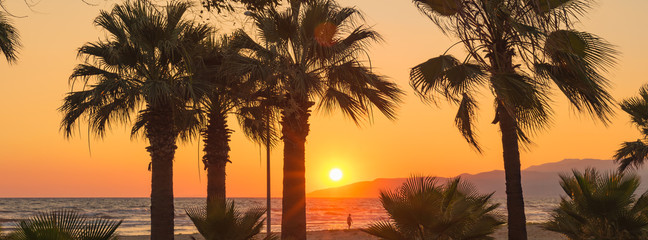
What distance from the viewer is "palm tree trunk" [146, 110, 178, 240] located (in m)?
16.2

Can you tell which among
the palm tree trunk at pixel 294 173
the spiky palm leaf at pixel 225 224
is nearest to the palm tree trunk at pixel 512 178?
the palm tree trunk at pixel 294 173

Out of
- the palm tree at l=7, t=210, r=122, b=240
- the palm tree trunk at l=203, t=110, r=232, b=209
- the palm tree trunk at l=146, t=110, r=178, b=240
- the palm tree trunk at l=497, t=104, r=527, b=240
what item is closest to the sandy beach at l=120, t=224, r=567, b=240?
the palm tree trunk at l=203, t=110, r=232, b=209

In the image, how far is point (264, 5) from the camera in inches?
336

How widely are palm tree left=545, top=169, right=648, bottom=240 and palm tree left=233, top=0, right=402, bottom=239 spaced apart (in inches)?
197

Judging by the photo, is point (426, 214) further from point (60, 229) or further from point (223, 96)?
→ point (223, 96)

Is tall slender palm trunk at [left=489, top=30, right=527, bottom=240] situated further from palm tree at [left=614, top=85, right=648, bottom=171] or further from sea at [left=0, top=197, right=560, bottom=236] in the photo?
palm tree at [left=614, top=85, right=648, bottom=171]

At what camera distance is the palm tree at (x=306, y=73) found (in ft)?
51.3

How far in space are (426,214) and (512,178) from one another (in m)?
4.18

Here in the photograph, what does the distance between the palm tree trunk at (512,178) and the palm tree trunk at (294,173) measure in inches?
202

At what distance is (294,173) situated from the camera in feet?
53.7

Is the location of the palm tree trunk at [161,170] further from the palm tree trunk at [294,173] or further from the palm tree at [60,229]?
the palm tree at [60,229]

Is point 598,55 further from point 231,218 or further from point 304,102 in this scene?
point 304,102

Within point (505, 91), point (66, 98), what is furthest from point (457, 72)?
point (66, 98)

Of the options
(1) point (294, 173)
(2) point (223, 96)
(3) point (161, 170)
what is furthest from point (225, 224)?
(2) point (223, 96)
